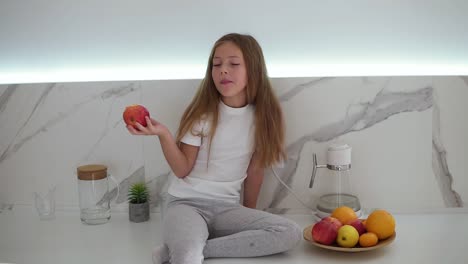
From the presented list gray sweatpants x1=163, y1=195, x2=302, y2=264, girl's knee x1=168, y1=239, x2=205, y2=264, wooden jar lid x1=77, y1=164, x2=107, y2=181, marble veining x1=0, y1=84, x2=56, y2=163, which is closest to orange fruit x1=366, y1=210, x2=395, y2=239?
gray sweatpants x1=163, y1=195, x2=302, y2=264

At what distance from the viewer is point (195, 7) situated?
183cm

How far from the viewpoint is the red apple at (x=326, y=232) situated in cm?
150

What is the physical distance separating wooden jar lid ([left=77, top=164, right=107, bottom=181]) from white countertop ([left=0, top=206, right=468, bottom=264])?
0.50ft

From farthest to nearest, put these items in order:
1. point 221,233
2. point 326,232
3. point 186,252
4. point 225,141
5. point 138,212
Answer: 1. point 138,212
2. point 225,141
3. point 221,233
4. point 326,232
5. point 186,252

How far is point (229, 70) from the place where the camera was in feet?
5.41

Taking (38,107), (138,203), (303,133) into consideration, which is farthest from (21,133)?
(303,133)

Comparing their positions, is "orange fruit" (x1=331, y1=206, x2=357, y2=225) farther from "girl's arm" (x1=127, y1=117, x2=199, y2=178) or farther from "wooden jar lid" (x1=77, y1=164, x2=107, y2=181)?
"wooden jar lid" (x1=77, y1=164, x2=107, y2=181)

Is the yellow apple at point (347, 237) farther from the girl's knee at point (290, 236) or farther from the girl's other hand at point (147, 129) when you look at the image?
the girl's other hand at point (147, 129)

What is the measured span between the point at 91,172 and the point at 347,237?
0.83 meters

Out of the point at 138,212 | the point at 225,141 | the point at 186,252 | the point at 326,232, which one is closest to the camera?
the point at 186,252

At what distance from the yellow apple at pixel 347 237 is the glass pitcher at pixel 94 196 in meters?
0.78

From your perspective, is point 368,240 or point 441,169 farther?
point 441,169

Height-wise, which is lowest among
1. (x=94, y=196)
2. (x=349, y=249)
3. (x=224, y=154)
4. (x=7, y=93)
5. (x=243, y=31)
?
(x=349, y=249)

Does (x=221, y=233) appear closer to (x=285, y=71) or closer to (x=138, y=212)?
(x=138, y=212)
